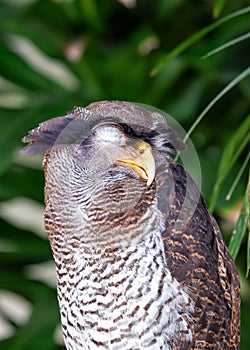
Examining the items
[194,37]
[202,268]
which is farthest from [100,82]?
[202,268]

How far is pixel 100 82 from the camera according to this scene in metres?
2.07

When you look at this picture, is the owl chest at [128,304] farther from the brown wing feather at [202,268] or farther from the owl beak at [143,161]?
the owl beak at [143,161]

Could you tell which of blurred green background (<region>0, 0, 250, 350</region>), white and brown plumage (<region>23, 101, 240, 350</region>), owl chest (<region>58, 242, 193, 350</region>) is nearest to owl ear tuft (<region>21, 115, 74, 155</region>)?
white and brown plumage (<region>23, 101, 240, 350</region>)

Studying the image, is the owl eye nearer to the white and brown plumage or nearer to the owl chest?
the white and brown plumage

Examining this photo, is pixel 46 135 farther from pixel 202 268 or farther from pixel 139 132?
pixel 202 268

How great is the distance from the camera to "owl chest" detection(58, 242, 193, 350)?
112 centimetres

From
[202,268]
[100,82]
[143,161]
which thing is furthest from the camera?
[100,82]

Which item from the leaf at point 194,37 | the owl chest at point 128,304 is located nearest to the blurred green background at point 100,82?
the leaf at point 194,37

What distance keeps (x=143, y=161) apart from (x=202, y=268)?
0.60 ft

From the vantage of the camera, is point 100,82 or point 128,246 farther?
point 100,82

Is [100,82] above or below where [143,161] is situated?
below

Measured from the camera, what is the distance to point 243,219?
3.86ft

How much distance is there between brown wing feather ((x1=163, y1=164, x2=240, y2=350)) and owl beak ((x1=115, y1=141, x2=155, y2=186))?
0.11 m

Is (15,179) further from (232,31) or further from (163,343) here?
(163,343)
